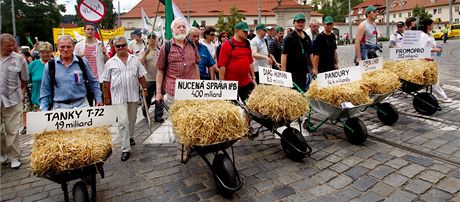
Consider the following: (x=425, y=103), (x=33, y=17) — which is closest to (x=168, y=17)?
(x=425, y=103)

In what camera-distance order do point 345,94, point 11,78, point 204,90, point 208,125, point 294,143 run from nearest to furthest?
point 208,125, point 204,90, point 294,143, point 345,94, point 11,78

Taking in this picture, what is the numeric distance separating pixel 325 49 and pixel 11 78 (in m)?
5.46

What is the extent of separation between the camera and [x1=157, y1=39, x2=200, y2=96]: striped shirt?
514 centimetres

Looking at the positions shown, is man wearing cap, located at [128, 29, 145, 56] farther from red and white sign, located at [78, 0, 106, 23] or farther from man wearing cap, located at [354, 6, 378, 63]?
man wearing cap, located at [354, 6, 378, 63]

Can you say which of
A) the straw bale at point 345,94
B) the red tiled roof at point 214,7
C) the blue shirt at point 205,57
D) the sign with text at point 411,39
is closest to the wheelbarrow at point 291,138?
the straw bale at point 345,94

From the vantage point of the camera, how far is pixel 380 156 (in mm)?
4930

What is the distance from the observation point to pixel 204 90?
14.2ft

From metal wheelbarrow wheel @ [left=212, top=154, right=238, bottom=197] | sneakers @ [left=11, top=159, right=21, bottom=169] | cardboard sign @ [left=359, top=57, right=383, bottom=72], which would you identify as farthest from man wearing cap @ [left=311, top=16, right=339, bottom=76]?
sneakers @ [left=11, top=159, right=21, bottom=169]

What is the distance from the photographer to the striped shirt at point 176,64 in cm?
514

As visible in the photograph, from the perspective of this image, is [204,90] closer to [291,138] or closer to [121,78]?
[291,138]

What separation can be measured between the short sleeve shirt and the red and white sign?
5.63 ft

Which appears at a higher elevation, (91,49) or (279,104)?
(91,49)

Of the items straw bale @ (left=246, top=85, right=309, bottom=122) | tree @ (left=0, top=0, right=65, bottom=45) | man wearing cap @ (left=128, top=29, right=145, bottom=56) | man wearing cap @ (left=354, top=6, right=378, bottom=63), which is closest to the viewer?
straw bale @ (left=246, top=85, right=309, bottom=122)

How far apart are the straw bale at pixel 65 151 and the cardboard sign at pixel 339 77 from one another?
3.27m
